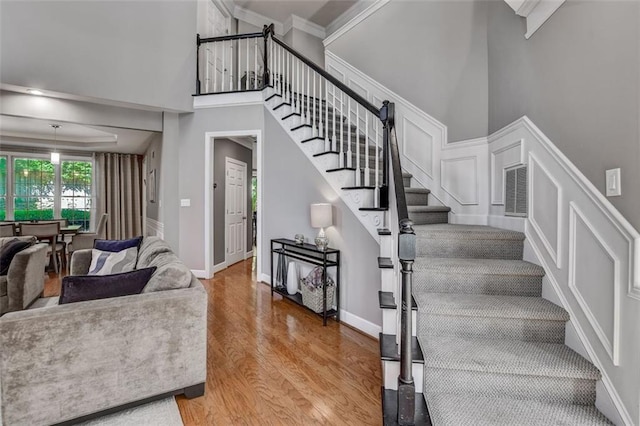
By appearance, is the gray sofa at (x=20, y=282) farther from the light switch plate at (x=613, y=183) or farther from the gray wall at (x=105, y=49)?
the light switch plate at (x=613, y=183)

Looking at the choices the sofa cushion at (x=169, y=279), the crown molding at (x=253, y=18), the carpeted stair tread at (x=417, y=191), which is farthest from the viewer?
the crown molding at (x=253, y=18)

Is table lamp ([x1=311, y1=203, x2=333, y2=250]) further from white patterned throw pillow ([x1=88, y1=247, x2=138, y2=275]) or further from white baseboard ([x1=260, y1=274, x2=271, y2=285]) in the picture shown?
white patterned throw pillow ([x1=88, y1=247, x2=138, y2=275])

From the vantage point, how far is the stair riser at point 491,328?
1777mm

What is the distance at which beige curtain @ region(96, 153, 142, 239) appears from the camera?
7199 mm

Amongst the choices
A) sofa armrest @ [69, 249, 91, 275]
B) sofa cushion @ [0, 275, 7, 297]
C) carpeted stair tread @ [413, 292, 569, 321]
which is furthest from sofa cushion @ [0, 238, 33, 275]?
carpeted stair tread @ [413, 292, 569, 321]

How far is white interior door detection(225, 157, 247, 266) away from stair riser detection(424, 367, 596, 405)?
15.1 ft

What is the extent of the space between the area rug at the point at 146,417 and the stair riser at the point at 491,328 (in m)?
1.56

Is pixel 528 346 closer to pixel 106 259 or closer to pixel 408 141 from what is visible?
pixel 408 141

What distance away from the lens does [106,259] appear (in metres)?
2.81

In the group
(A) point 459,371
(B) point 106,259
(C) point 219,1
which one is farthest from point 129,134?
(A) point 459,371

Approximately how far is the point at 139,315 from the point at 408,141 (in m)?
3.30

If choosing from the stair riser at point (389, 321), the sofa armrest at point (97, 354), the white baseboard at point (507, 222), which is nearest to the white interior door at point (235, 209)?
the sofa armrest at point (97, 354)

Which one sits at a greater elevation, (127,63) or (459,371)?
(127,63)

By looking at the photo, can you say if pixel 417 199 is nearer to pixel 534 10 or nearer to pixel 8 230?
pixel 534 10
